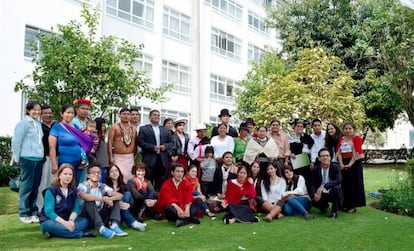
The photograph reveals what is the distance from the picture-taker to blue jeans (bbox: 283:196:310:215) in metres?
8.06

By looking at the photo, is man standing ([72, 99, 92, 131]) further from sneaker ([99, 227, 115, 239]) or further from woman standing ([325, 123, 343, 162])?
woman standing ([325, 123, 343, 162])

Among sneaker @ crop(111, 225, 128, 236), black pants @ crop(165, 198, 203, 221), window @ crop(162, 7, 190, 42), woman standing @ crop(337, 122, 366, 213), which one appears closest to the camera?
sneaker @ crop(111, 225, 128, 236)

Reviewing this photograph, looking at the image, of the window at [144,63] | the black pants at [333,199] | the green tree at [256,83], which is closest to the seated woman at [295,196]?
the black pants at [333,199]

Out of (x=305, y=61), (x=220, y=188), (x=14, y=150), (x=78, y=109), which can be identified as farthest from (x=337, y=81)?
(x=14, y=150)

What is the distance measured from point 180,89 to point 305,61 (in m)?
10.00

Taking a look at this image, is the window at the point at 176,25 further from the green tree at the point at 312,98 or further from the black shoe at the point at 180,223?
the black shoe at the point at 180,223

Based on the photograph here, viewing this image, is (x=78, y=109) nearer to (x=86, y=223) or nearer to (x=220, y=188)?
(x=86, y=223)

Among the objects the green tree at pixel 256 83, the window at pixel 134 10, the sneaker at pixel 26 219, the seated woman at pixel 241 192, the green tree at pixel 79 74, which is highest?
the window at pixel 134 10

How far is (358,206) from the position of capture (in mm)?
8695

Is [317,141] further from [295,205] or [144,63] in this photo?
[144,63]

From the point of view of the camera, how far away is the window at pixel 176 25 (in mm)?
24031

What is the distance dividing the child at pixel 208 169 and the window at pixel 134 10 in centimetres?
1333

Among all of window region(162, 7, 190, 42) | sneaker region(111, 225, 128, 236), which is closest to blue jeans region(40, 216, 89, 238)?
sneaker region(111, 225, 128, 236)

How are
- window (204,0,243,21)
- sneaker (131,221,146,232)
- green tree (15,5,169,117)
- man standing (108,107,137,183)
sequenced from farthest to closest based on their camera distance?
window (204,0,243,21), green tree (15,5,169,117), man standing (108,107,137,183), sneaker (131,221,146,232)
